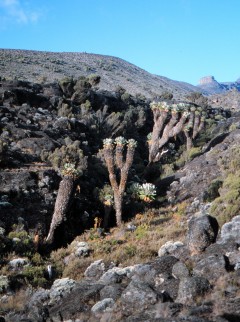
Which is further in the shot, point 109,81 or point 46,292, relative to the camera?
point 109,81

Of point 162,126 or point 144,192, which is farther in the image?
point 162,126

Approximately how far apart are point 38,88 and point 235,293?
127 feet

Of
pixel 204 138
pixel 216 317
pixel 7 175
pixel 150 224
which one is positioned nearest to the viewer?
pixel 216 317

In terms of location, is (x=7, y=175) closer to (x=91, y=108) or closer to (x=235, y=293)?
(x=235, y=293)

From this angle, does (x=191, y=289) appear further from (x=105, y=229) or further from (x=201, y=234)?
(x=105, y=229)

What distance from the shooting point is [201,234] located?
50.3 ft

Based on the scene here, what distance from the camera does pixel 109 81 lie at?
89312mm

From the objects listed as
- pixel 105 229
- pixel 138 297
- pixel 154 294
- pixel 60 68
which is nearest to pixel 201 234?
pixel 154 294

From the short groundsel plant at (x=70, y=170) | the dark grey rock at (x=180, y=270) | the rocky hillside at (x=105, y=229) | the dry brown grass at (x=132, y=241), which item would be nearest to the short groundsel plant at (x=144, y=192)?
the rocky hillside at (x=105, y=229)

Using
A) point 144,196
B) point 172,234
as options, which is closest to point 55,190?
point 144,196

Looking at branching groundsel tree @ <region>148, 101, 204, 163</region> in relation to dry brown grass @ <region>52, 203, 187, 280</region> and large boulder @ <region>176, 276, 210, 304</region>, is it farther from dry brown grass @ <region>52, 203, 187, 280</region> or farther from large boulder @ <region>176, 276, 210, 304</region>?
large boulder @ <region>176, 276, 210, 304</region>

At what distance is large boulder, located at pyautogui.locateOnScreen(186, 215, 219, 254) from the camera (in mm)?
15062

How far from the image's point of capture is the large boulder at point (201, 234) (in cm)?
1506

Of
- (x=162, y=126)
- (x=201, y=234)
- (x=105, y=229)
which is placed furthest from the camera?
(x=162, y=126)
